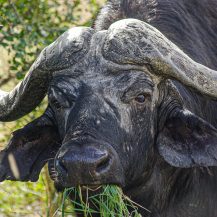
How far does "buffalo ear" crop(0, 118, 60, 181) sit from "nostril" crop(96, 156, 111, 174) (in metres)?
1.06

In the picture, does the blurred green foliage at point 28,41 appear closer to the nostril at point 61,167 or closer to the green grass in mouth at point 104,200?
the green grass in mouth at point 104,200

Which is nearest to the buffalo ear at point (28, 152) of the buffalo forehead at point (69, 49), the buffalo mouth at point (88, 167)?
the buffalo forehead at point (69, 49)

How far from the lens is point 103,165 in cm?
563

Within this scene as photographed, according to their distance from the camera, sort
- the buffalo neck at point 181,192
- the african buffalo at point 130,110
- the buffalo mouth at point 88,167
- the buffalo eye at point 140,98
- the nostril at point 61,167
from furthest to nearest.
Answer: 1. the buffalo neck at point 181,192
2. the buffalo eye at point 140,98
3. the african buffalo at point 130,110
4. the nostril at point 61,167
5. the buffalo mouth at point 88,167

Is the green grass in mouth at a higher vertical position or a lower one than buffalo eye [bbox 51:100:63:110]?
lower

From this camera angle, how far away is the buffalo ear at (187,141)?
631 centimetres

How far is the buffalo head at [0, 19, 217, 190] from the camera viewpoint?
5895 millimetres

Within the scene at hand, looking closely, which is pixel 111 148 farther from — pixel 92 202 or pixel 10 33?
pixel 10 33

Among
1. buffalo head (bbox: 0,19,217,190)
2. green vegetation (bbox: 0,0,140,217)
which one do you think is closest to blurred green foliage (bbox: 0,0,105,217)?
green vegetation (bbox: 0,0,140,217)

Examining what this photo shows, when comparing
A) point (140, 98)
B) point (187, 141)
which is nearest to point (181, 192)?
point (187, 141)

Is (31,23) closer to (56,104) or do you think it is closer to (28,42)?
(28,42)

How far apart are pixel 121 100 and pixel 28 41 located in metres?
2.22

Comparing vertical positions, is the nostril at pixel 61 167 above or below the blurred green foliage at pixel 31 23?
above

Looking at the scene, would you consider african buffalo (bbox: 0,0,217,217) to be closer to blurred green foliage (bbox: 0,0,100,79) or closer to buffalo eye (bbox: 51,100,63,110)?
buffalo eye (bbox: 51,100,63,110)
